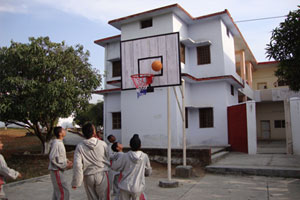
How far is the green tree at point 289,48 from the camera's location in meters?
7.25

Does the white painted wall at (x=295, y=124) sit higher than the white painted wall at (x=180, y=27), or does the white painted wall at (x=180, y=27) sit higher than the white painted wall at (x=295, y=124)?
the white painted wall at (x=180, y=27)

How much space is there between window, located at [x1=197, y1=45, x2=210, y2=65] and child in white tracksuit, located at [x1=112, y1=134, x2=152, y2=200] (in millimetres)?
11992

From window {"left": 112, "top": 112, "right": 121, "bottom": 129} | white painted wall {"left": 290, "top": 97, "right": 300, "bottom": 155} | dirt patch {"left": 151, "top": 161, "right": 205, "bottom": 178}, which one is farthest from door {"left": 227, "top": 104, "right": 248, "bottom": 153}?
window {"left": 112, "top": 112, "right": 121, "bottom": 129}

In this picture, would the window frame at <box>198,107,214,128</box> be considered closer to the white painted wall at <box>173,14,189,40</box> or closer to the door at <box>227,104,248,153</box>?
the door at <box>227,104,248,153</box>

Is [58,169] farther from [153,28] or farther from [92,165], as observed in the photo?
[153,28]

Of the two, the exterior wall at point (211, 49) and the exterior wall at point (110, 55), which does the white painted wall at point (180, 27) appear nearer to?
the exterior wall at point (211, 49)

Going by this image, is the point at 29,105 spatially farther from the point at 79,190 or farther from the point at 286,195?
the point at 286,195

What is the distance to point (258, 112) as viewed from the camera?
22984mm

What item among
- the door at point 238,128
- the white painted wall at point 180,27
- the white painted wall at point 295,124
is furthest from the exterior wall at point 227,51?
the white painted wall at point 295,124

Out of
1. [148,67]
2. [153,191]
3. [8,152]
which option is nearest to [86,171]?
[153,191]

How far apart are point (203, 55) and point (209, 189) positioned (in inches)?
387

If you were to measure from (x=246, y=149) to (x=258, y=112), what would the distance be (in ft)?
39.0

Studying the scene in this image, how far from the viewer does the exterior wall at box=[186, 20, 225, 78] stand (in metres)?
14.9

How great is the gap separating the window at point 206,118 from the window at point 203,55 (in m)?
2.73
